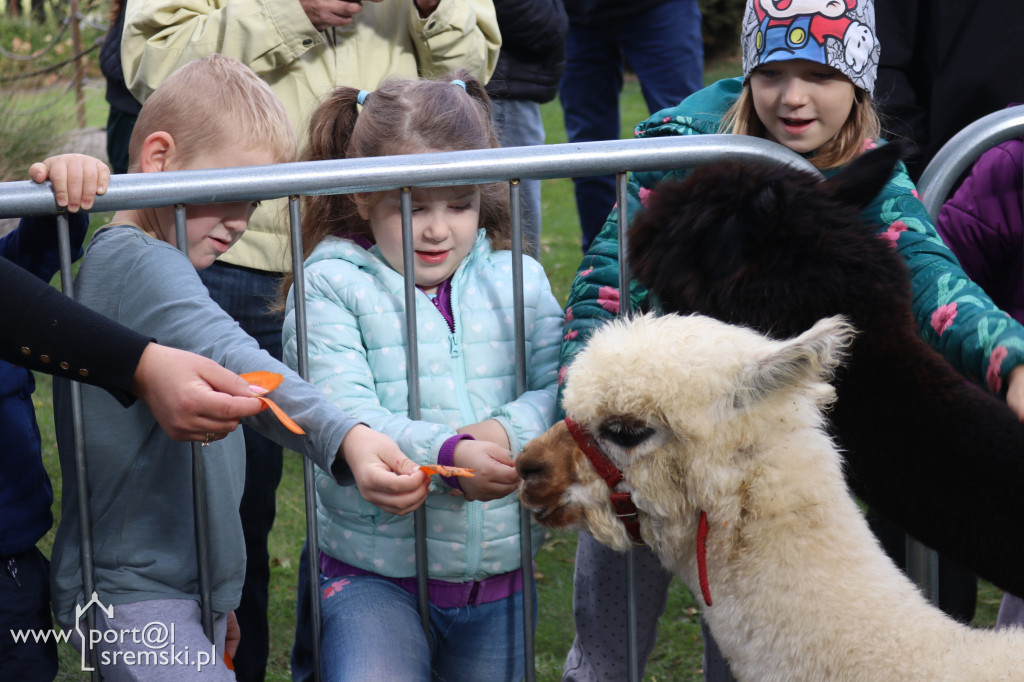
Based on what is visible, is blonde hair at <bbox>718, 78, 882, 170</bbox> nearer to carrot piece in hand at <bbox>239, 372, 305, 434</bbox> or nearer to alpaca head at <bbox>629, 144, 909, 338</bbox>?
alpaca head at <bbox>629, 144, 909, 338</bbox>

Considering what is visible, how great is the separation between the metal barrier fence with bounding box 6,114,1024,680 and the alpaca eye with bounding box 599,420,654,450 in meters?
0.51

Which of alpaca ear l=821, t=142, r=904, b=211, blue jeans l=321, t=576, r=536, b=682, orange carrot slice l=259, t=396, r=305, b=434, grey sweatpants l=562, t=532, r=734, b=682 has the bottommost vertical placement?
grey sweatpants l=562, t=532, r=734, b=682

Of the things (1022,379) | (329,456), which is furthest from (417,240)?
(1022,379)

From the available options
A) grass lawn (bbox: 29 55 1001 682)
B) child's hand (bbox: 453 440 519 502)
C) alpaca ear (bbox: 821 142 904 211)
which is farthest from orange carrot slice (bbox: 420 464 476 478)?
grass lawn (bbox: 29 55 1001 682)

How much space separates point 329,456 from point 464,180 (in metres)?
0.71

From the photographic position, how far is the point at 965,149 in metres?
2.71

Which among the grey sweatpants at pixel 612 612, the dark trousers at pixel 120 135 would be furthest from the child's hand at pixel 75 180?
the dark trousers at pixel 120 135

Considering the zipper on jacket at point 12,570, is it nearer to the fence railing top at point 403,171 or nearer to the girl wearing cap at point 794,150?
the fence railing top at point 403,171

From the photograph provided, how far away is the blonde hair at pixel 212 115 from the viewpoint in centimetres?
248

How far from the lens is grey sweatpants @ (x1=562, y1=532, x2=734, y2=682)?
271cm

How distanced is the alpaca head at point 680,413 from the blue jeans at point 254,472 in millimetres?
Result: 1434

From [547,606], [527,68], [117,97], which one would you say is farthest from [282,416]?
[527,68]

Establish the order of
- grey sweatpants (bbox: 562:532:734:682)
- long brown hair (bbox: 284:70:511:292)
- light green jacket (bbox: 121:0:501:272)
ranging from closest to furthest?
long brown hair (bbox: 284:70:511:292), grey sweatpants (bbox: 562:532:734:682), light green jacket (bbox: 121:0:501:272)

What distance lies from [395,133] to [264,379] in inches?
33.9
